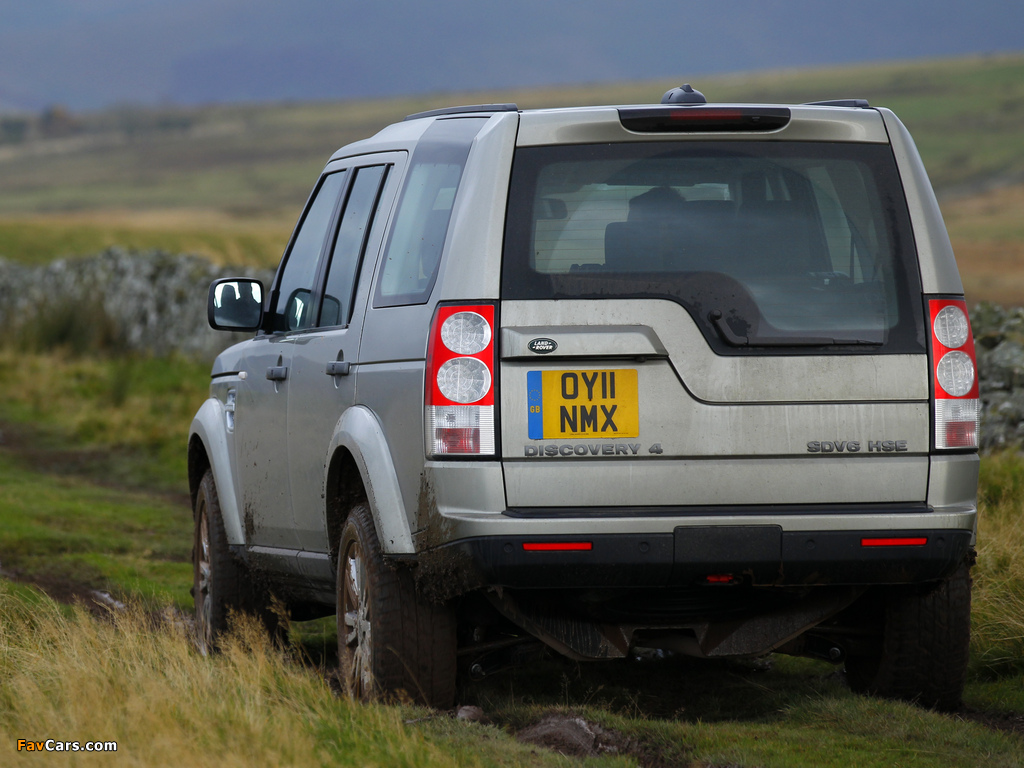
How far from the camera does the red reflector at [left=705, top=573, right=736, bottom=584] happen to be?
4.64 meters

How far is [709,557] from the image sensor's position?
4559 millimetres

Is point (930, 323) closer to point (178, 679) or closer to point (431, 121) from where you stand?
point (431, 121)

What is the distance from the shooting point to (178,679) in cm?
473

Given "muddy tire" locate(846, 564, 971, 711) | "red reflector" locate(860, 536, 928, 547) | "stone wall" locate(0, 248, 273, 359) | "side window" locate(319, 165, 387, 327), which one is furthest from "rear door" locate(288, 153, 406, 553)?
"stone wall" locate(0, 248, 273, 359)

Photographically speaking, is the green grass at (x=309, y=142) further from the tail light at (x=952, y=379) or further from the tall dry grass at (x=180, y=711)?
the tall dry grass at (x=180, y=711)

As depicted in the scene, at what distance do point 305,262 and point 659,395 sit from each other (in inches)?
91.3

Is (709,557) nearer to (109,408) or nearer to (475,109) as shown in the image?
(475,109)

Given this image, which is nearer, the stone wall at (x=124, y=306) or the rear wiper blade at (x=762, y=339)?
the rear wiper blade at (x=762, y=339)

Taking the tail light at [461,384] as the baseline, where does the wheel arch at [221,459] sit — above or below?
below

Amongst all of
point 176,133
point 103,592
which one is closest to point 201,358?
point 103,592

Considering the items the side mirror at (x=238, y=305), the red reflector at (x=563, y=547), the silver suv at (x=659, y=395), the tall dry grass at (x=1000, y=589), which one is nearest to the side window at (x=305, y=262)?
the side mirror at (x=238, y=305)

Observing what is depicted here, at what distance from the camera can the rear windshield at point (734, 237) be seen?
4641 millimetres

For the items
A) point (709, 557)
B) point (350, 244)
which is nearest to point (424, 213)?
point (350, 244)

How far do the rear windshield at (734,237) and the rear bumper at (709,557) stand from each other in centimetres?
58
